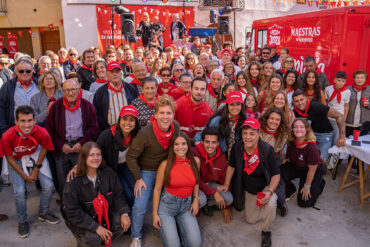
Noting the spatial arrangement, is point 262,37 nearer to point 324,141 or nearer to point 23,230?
point 324,141

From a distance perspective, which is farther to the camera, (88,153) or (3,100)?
(3,100)

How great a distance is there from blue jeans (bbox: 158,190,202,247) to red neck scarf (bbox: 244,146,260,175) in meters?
0.78

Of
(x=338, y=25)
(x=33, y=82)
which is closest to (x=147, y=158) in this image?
(x=33, y=82)

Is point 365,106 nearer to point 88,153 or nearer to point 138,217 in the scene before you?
point 138,217

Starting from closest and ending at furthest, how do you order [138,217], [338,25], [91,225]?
[91,225] < [138,217] < [338,25]

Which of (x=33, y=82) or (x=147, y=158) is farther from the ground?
(x=33, y=82)

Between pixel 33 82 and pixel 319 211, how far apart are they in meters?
4.32

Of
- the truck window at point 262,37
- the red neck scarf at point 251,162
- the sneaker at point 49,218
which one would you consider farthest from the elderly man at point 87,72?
the truck window at point 262,37

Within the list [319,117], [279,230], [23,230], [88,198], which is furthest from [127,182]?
[319,117]

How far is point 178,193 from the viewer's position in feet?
10.1

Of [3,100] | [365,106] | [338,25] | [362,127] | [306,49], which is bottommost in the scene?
[362,127]

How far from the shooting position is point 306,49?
7.68 metres

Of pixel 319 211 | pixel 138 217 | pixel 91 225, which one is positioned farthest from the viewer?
pixel 319 211

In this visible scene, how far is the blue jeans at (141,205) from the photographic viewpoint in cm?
308
